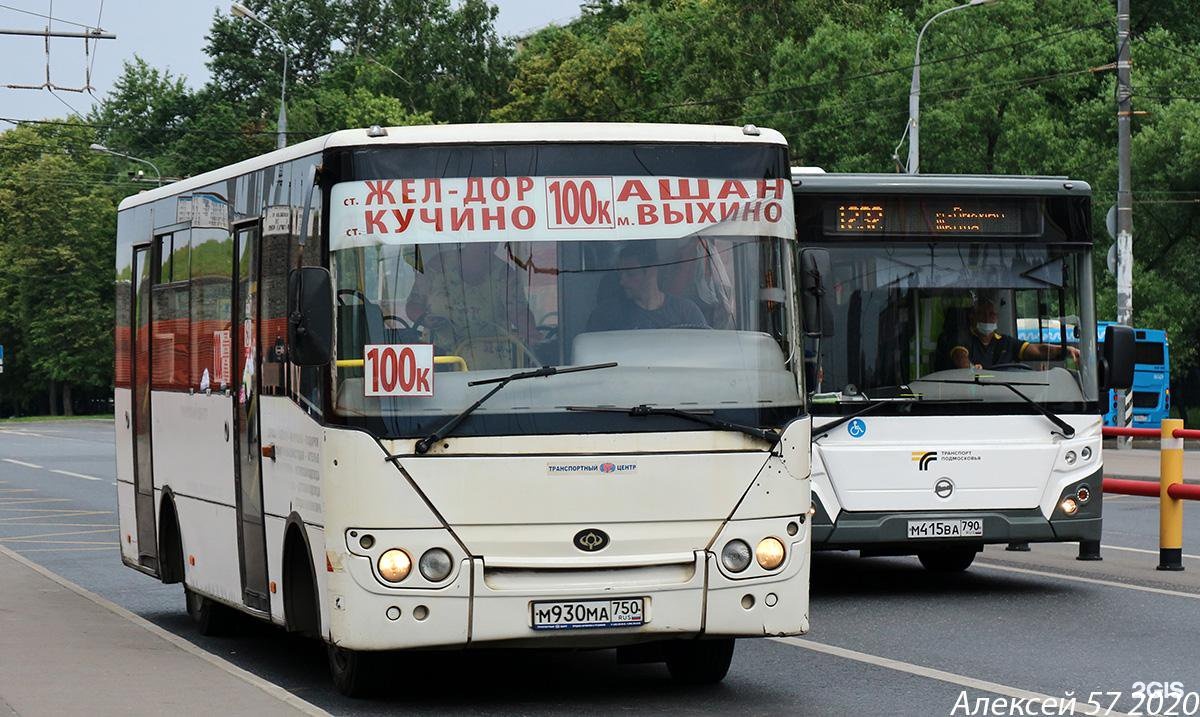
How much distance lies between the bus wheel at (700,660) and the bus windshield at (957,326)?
4501 mm

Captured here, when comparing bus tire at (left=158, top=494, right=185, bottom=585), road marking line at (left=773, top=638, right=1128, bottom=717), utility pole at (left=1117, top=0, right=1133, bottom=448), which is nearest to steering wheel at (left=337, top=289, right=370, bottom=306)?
road marking line at (left=773, top=638, right=1128, bottom=717)

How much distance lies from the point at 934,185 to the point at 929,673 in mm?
5009

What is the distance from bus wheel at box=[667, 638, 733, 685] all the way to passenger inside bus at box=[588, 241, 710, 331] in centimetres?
172

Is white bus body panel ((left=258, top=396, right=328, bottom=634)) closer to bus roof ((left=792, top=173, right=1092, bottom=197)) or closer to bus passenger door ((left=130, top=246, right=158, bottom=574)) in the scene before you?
bus passenger door ((left=130, top=246, right=158, bottom=574))

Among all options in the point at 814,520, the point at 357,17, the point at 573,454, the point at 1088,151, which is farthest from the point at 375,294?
the point at 357,17

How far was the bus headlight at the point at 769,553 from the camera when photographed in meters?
9.50

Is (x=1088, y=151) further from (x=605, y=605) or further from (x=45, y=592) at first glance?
(x=605, y=605)

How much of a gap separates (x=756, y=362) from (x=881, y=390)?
530 cm

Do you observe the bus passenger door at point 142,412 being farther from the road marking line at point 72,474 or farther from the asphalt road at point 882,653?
the road marking line at point 72,474

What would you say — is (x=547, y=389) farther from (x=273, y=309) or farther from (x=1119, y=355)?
(x=1119, y=355)

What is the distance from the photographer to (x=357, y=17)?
105562mm

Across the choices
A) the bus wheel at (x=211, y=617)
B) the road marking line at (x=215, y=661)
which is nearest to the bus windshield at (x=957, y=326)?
the bus wheel at (x=211, y=617)

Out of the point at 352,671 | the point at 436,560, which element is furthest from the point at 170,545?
the point at 436,560

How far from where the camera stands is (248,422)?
11281 mm
